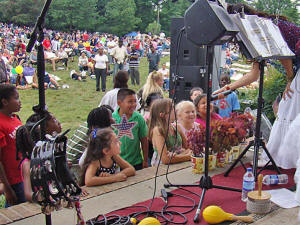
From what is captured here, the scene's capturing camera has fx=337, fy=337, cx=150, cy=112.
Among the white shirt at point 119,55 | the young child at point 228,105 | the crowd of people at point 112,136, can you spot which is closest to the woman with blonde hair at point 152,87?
the crowd of people at point 112,136

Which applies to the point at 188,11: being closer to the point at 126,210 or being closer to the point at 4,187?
the point at 126,210

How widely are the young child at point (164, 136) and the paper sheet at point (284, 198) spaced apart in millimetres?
1068

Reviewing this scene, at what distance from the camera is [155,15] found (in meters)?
41.1

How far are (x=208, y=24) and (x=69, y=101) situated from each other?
859 cm

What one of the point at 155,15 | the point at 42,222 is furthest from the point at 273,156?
the point at 155,15

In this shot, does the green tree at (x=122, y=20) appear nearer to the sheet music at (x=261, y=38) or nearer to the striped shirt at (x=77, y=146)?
the striped shirt at (x=77, y=146)

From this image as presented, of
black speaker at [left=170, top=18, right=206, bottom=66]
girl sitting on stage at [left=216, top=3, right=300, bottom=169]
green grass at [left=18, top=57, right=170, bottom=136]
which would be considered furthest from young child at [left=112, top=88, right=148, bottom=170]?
black speaker at [left=170, top=18, right=206, bottom=66]

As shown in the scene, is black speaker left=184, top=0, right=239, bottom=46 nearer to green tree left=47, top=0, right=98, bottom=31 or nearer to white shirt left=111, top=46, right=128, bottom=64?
green tree left=47, top=0, right=98, bottom=31

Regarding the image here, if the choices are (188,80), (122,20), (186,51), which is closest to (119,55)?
(186,51)

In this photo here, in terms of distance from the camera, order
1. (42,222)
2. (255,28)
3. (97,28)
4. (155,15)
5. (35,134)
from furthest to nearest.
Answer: (155,15)
(97,28)
(255,28)
(42,222)
(35,134)

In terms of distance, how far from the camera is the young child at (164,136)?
359 centimetres

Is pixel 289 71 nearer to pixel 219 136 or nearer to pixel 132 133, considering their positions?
pixel 219 136

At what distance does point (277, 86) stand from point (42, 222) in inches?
200

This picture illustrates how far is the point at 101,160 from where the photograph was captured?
3.09 meters
